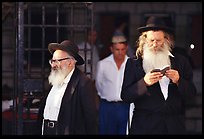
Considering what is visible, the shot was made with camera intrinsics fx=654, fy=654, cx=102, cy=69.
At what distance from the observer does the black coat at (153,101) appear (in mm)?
6160

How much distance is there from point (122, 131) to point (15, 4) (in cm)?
212

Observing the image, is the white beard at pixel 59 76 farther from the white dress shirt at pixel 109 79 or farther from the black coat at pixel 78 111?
the white dress shirt at pixel 109 79

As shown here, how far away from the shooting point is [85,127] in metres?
6.21

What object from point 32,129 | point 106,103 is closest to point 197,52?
point 106,103

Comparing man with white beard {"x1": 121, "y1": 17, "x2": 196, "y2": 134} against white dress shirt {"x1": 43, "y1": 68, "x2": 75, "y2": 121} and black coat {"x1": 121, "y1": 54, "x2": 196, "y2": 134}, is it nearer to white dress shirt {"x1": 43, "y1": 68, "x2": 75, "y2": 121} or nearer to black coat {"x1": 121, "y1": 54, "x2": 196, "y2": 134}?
black coat {"x1": 121, "y1": 54, "x2": 196, "y2": 134}

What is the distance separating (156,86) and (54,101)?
0.99m

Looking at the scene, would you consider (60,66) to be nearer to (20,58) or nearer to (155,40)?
(155,40)

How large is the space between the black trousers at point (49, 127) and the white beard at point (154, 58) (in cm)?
103

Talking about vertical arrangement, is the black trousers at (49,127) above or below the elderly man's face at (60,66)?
below

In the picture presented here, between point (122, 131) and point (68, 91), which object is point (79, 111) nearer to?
point (68, 91)

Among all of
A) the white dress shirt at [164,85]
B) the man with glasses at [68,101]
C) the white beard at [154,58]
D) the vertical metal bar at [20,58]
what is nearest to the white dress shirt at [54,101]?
the man with glasses at [68,101]

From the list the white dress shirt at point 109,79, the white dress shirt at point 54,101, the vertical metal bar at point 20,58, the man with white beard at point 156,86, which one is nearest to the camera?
the man with white beard at point 156,86

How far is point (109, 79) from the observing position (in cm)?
861

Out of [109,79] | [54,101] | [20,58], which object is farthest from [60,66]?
[109,79]
